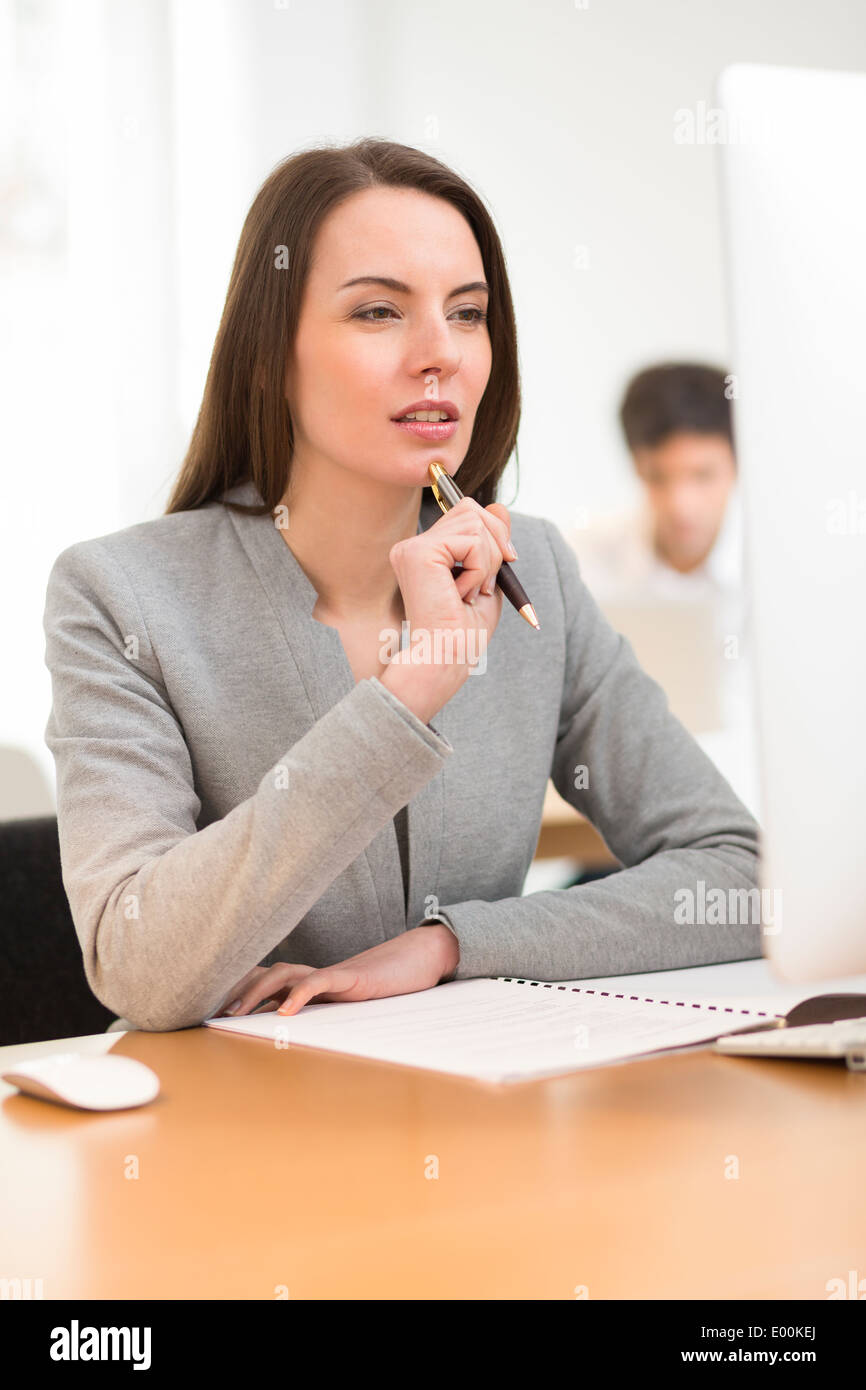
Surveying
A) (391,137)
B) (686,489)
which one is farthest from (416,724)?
(686,489)

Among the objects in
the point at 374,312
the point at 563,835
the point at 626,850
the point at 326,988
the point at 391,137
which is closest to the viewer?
the point at 326,988

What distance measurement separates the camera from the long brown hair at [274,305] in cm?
129

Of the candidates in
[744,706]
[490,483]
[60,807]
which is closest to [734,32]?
[744,706]

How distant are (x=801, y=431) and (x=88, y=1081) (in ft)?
1.66

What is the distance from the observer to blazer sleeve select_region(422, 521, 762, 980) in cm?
110

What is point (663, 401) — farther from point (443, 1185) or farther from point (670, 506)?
point (443, 1185)

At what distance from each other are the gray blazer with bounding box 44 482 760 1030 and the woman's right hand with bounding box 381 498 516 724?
0.05 metres

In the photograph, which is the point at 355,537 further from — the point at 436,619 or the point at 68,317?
the point at 68,317

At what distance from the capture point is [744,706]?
3.75m

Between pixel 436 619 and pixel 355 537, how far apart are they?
0.30 metres

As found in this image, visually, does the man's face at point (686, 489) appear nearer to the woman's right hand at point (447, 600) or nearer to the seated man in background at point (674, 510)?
the seated man in background at point (674, 510)

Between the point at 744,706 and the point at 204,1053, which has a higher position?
the point at 744,706

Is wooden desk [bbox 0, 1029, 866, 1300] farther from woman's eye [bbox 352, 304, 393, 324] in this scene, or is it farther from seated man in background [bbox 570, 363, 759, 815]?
seated man in background [bbox 570, 363, 759, 815]

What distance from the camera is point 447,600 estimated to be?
107 centimetres
